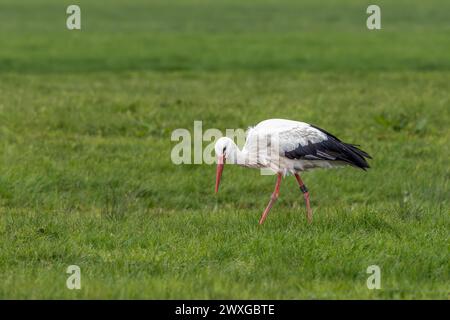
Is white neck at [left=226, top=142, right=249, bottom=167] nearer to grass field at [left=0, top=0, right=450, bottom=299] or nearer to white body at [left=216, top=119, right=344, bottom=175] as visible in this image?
white body at [left=216, top=119, right=344, bottom=175]

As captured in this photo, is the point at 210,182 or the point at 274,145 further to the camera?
the point at 210,182

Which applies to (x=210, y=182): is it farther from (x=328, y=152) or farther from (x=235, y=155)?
(x=328, y=152)

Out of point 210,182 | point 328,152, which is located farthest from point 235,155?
point 210,182

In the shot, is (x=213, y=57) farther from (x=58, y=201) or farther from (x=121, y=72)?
(x=58, y=201)

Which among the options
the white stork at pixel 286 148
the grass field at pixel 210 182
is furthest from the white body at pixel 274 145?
the grass field at pixel 210 182

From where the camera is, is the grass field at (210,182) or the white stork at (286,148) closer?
the grass field at (210,182)

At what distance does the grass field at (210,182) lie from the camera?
7.20 m

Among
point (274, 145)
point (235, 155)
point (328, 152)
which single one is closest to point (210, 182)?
point (235, 155)

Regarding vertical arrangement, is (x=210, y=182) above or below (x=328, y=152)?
below

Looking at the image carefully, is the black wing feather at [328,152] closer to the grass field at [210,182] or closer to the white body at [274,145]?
the white body at [274,145]

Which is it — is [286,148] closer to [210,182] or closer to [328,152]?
[328,152]

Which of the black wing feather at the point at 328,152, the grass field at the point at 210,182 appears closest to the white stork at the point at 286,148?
the black wing feather at the point at 328,152

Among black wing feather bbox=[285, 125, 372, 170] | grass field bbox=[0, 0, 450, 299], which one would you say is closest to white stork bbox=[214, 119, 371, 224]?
black wing feather bbox=[285, 125, 372, 170]

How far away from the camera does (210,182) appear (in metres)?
11.8
